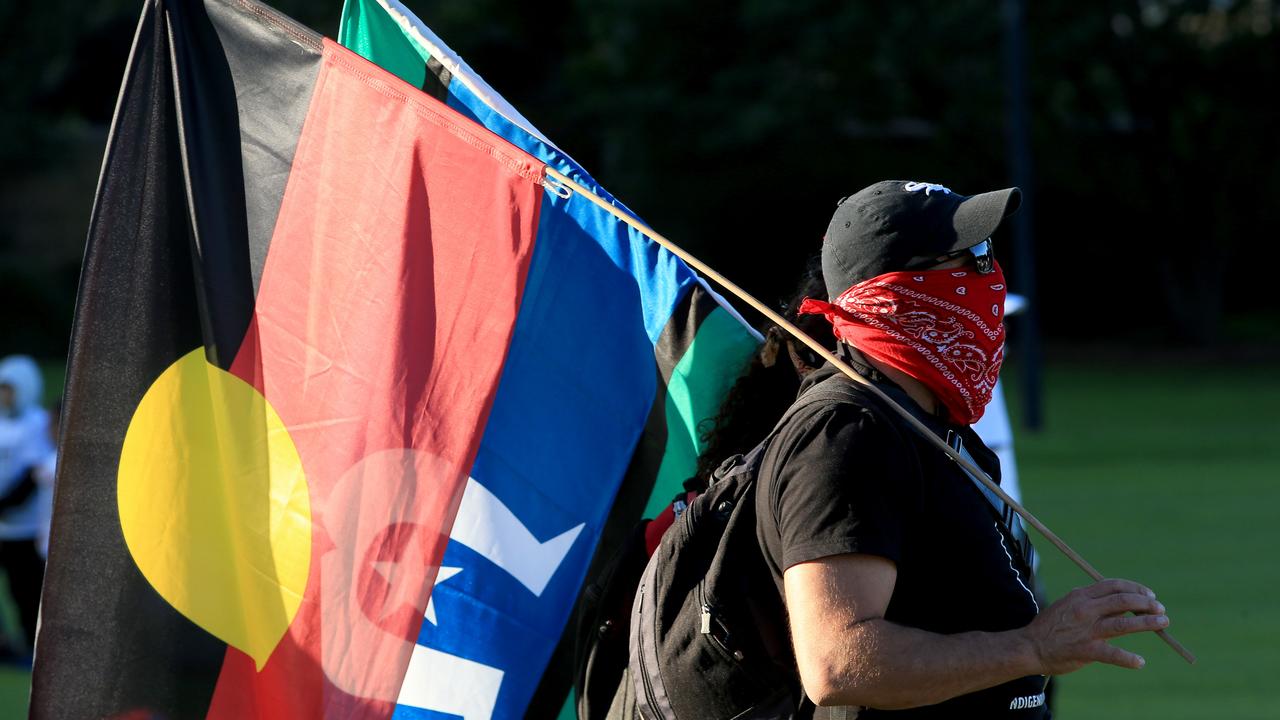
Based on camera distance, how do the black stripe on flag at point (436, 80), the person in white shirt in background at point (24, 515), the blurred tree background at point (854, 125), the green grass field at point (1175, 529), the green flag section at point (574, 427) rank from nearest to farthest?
1. the green flag section at point (574, 427)
2. the black stripe on flag at point (436, 80)
3. the green grass field at point (1175, 529)
4. the person in white shirt in background at point (24, 515)
5. the blurred tree background at point (854, 125)

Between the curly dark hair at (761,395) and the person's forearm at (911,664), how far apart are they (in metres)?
0.95

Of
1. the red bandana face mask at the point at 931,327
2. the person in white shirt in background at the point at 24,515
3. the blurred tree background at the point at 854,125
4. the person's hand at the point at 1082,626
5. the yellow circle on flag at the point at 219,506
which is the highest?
the blurred tree background at the point at 854,125

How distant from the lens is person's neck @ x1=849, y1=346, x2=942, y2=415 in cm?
286

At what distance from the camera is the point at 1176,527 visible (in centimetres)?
1430

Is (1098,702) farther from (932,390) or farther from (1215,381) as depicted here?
(1215,381)

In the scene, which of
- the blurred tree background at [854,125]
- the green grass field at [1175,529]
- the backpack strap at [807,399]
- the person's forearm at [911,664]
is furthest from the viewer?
the blurred tree background at [854,125]

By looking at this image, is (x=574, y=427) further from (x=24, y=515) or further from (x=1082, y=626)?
(x=24, y=515)

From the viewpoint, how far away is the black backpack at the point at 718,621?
285 cm

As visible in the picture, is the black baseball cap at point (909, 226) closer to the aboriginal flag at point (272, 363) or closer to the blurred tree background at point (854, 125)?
the aboriginal flag at point (272, 363)

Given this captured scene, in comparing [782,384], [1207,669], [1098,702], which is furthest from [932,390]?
[1207,669]

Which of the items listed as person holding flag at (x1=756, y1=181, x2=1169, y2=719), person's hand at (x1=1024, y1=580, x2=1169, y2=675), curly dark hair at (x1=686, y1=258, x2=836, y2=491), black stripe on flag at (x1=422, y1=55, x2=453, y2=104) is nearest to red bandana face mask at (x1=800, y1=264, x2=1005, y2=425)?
person holding flag at (x1=756, y1=181, x2=1169, y2=719)

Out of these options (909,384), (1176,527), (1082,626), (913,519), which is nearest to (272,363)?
(909,384)

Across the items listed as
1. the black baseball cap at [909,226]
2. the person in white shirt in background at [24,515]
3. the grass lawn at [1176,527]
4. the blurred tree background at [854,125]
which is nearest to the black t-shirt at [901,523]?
the black baseball cap at [909,226]

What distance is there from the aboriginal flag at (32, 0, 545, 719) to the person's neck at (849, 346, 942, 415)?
111 cm
